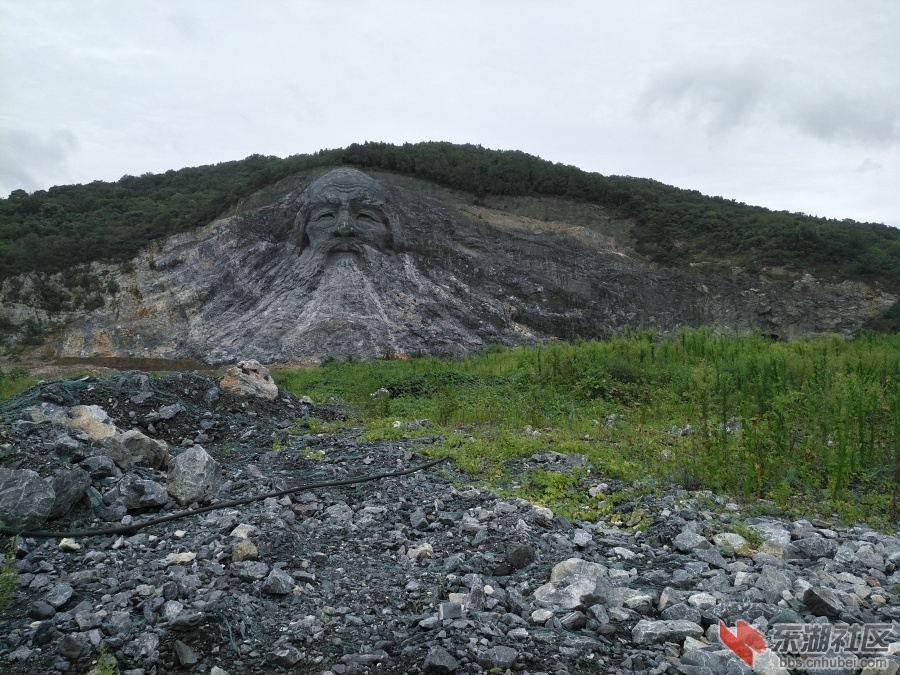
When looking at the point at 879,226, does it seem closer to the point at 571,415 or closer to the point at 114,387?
the point at 571,415

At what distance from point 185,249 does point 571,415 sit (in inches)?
1026

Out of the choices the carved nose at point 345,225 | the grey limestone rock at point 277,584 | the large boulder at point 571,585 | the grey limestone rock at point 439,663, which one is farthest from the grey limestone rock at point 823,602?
the carved nose at point 345,225

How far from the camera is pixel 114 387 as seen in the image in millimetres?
7637

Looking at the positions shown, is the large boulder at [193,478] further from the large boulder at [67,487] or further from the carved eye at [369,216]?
the carved eye at [369,216]

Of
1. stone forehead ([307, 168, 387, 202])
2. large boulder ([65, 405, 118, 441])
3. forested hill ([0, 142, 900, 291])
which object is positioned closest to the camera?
large boulder ([65, 405, 118, 441])

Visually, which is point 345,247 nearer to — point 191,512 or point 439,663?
point 191,512

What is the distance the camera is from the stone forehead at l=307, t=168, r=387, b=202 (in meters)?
27.3

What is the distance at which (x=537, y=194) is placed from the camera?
31.5m

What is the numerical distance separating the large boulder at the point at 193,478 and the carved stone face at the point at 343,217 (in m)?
22.6

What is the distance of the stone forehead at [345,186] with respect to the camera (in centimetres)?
2730

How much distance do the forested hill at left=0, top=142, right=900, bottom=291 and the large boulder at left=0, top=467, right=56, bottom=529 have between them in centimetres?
2775

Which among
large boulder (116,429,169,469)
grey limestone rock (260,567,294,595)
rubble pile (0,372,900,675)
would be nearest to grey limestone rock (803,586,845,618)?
rubble pile (0,372,900,675)

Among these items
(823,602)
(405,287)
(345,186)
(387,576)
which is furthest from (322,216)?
(823,602)

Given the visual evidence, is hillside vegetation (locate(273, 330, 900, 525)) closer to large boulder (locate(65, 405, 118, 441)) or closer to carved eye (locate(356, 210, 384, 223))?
large boulder (locate(65, 405, 118, 441))
